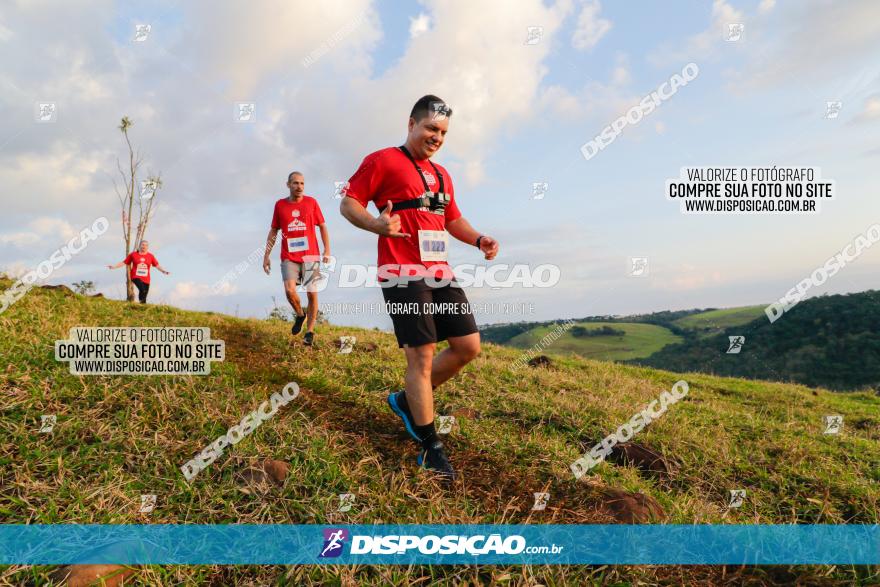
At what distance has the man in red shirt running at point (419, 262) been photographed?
357 cm

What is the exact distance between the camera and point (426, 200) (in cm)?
378

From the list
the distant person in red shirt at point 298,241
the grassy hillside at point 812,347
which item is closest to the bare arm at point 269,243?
the distant person in red shirt at point 298,241

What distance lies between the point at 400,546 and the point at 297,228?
6.39 metres

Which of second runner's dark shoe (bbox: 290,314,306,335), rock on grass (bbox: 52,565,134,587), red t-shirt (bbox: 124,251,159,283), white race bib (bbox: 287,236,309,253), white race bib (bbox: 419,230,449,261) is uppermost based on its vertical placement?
red t-shirt (bbox: 124,251,159,283)

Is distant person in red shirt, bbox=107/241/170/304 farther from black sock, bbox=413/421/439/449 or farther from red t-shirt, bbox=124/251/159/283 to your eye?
black sock, bbox=413/421/439/449

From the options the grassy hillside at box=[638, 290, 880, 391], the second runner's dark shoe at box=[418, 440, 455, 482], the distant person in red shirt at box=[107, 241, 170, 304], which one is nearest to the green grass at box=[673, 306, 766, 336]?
the grassy hillside at box=[638, 290, 880, 391]

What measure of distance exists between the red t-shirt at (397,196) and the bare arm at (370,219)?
0.13m

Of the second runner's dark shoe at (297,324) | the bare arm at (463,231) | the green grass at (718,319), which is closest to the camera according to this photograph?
the bare arm at (463,231)

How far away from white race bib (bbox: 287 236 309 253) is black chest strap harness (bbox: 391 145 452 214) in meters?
4.68

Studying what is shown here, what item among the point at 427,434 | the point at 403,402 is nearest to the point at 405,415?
the point at 403,402

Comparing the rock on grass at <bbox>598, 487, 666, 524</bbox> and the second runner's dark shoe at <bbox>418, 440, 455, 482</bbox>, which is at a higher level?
the second runner's dark shoe at <bbox>418, 440, 455, 482</bbox>

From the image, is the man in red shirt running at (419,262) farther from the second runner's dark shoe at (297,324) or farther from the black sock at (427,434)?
the second runner's dark shoe at (297,324)

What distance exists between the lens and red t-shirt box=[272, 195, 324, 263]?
319 inches

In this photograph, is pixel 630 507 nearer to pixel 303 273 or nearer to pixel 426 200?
pixel 426 200
